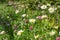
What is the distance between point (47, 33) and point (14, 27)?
85 centimetres

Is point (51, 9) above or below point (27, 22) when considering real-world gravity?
above

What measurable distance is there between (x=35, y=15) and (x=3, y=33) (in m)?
0.91

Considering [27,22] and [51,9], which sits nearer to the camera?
[27,22]

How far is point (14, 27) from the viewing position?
4.79m

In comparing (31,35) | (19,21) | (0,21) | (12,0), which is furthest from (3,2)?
(31,35)

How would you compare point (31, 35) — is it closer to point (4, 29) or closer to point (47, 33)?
point (47, 33)

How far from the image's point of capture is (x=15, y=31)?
4.62 metres

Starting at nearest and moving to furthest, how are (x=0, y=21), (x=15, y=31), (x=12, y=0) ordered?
(x=15, y=31), (x=0, y=21), (x=12, y=0)

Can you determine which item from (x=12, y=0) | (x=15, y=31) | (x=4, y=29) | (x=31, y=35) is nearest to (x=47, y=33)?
(x=31, y=35)

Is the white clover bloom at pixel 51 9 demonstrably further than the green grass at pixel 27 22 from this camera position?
Yes

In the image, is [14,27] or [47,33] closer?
[47,33]

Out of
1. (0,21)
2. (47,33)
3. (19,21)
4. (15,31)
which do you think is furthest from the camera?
(0,21)

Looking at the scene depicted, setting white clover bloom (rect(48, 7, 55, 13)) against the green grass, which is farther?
white clover bloom (rect(48, 7, 55, 13))

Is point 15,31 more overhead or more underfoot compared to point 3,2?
more underfoot
